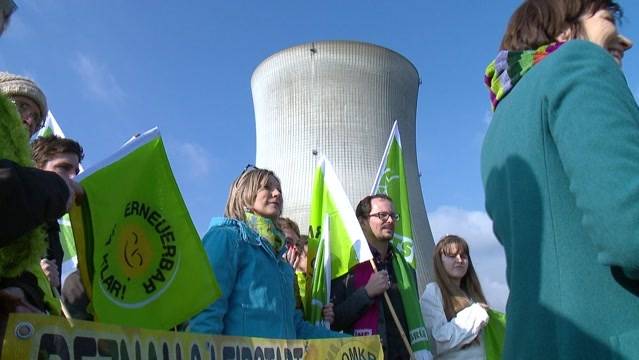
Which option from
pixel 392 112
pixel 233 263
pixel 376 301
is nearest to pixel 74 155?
pixel 233 263

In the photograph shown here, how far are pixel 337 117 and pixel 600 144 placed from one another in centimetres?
987

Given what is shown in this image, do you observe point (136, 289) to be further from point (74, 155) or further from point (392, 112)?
point (392, 112)

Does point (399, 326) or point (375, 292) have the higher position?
point (375, 292)

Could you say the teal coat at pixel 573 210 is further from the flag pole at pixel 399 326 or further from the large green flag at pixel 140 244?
the flag pole at pixel 399 326

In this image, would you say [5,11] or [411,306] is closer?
[5,11]

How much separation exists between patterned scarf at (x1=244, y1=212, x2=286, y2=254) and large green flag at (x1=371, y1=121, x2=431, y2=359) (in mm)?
788

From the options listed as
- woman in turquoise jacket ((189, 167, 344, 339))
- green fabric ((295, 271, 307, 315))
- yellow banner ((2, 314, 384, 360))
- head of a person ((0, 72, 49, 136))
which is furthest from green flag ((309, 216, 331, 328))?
head of a person ((0, 72, 49, 136))

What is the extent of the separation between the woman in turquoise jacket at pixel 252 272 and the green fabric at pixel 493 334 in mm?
970

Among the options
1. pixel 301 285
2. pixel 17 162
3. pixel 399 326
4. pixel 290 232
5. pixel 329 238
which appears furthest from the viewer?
pixel 290 232

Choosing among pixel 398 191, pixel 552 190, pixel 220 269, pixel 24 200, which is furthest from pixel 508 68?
pixel 398 191

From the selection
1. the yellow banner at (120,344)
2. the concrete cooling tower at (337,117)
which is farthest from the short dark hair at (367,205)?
the concrete cooling tower at (337,117)

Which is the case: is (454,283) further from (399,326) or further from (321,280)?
(321,280)

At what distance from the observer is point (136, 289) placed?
129cm

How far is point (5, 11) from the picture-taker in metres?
1.09
